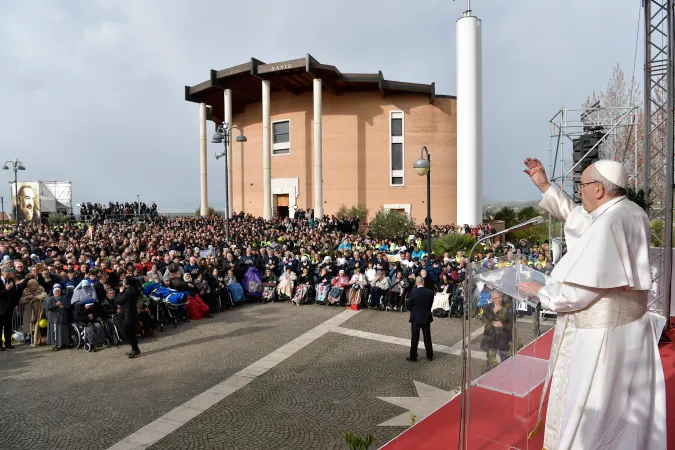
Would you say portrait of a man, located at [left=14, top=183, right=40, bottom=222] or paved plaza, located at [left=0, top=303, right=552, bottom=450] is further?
portrait of a man, located at [left=14, top=183, right=40, bottom=222]

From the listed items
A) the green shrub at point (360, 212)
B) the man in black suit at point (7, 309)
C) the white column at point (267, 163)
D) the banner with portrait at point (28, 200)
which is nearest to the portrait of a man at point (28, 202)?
the banner with portrait at point (28, 200)

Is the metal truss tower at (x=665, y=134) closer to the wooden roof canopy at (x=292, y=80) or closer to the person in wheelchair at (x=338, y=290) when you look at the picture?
the person in wheelchair at (x=338, y=290)

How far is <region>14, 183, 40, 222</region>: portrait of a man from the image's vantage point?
35725mm

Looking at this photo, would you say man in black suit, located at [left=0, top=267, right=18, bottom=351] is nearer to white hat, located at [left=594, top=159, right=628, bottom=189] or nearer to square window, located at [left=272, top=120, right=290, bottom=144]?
white hat, located at [left=594, top=159, right=628, bottom=189]

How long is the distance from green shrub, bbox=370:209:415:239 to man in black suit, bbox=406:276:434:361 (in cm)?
1831

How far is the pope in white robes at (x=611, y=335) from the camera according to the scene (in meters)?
2.58

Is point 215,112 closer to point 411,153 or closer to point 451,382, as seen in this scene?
point 411,153

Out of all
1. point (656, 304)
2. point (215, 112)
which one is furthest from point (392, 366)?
point (215, 112)

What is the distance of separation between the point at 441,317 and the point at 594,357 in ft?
31.0

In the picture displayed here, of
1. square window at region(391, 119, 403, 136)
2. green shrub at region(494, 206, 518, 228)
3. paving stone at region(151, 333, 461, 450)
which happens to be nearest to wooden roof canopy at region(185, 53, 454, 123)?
square window at region(391, 119, 403, 136)

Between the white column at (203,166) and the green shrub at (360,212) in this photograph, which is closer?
the green shrub at (360,212)

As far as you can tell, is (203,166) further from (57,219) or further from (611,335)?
(611,335)

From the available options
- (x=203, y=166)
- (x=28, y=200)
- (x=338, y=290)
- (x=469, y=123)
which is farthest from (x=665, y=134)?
(x=28, y=200)

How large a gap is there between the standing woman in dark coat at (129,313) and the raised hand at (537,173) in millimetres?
7807
